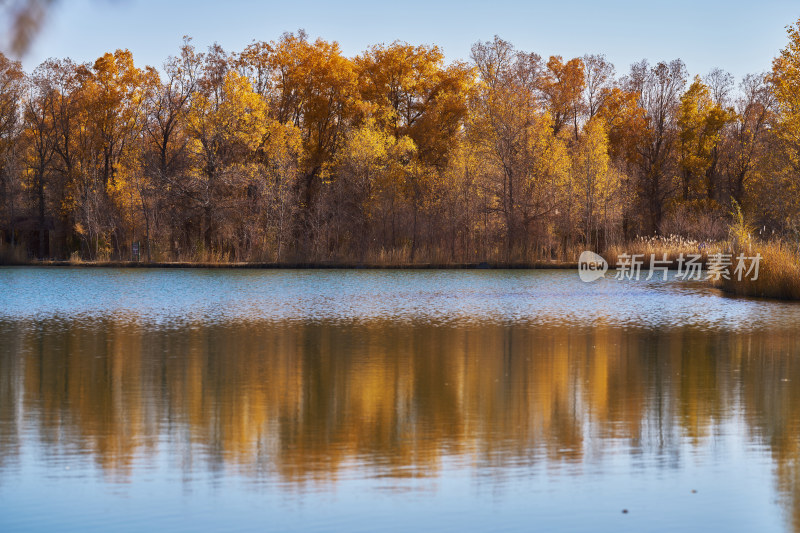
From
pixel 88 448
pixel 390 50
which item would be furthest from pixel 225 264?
pixel 88 448

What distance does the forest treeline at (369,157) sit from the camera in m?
47.4

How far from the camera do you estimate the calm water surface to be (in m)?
5.75

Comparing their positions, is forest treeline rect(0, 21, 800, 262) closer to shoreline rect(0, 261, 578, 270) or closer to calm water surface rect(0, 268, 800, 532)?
shoreline rect(0, 261, 578, 270)

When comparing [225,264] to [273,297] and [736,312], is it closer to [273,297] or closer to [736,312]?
[273,297]

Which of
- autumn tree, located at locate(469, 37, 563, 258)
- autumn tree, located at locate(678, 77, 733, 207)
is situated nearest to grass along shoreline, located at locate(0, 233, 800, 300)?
autumn tree, located at locate(469, 37, 563, 258)

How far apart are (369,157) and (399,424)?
41967 millimetres

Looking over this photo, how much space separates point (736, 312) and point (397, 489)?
16.3 m

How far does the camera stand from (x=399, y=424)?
27.1ft

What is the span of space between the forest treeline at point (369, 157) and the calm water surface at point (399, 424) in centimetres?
2915

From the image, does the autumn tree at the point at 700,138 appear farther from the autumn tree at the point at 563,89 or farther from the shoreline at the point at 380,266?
the shoreline at the point at 380,266

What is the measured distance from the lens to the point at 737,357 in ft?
42.8

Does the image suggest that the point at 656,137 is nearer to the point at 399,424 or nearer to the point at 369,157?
the point at 369,157

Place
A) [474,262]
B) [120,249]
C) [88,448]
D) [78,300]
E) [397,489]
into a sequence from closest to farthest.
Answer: [397,489] → [88,448] → [78,300] → [474,262] → [120,249]

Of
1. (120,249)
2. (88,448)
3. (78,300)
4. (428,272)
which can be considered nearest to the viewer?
(88,448)
